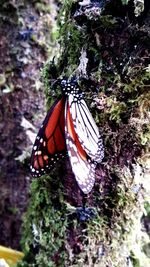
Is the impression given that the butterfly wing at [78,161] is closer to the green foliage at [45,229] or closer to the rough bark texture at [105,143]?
the rough bark texture at [105,143]

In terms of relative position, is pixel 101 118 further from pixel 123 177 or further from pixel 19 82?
pixel 19 82

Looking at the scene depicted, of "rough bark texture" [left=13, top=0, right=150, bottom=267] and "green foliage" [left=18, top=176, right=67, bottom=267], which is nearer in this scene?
"rough bark texture" [left=13, top=0, right=150, bottom=267]

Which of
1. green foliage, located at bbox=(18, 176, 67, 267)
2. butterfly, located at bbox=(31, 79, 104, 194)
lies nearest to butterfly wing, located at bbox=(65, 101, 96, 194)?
butterfly, located at bbox=(31, 79, 104, 194)

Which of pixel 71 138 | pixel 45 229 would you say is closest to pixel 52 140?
pixel 71 138

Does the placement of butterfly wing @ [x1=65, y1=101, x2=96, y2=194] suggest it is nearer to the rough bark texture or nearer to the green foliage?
the rough bark texture

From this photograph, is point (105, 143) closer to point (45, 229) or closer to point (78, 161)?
point (78, 161)

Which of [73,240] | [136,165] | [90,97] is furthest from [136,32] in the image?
[73,240]
